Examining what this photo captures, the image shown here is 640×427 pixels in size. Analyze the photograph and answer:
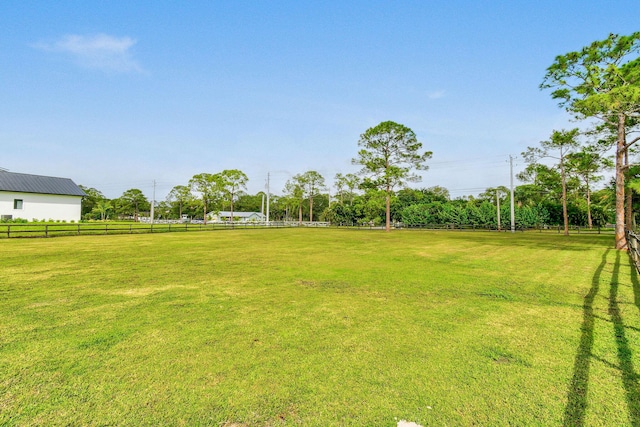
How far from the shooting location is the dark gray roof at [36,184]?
3819 cm

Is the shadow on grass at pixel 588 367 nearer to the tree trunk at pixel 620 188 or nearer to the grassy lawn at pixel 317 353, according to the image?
the grassy lawn at pixel 317 353

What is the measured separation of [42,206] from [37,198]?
120cm

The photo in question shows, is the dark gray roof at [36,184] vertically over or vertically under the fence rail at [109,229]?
over

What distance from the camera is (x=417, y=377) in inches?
117

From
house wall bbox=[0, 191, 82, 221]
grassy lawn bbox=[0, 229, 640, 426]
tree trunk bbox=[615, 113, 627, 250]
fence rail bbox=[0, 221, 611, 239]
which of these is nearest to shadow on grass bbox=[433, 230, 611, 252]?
tree trunk bbox=[615, 113, 627, 250]

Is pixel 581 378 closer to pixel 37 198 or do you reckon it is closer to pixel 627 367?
pixel 627 367

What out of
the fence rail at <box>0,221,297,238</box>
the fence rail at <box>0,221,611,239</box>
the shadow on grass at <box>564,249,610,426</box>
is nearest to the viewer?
the shadow on grass at <box>564,249,610,426</box>

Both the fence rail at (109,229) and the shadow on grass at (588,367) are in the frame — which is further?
the fence rail at (109,229)

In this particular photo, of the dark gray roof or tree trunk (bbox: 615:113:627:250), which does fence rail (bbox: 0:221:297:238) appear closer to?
the dark gray roof

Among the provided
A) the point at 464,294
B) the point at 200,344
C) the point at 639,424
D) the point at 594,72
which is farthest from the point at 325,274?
the point at 594,72

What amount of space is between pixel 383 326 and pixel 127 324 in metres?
3.86

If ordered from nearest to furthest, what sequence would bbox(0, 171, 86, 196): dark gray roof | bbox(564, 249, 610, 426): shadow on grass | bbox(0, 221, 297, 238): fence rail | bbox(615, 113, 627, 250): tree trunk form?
1. bbox(564, 249, 610, 426): shadow on grass
2. bbox(615, 113, 627, 250): tree trunk
3. bbox(0, 221, 297, 238): fence rail
4. bbox(0, 171, 86, 196): dark gray roof

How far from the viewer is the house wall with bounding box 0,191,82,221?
3719cm

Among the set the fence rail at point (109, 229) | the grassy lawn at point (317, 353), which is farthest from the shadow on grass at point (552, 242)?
the fence rail at point (109, 229)
